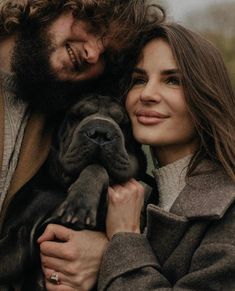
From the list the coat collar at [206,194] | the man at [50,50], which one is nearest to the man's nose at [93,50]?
the man at [50,50]

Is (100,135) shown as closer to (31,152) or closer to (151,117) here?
(151,117)

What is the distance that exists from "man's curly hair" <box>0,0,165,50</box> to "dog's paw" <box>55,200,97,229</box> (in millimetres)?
1101

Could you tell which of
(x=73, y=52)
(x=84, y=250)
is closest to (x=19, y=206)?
(x=84, y=250)

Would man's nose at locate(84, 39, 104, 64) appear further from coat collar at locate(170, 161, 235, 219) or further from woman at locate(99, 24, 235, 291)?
coat collar at locate(170, 161, 235, 219)

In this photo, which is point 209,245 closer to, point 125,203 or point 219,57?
point 125,203

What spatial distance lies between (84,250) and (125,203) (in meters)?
0.35

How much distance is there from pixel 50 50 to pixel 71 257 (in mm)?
1271

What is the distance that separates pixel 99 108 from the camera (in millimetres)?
3668

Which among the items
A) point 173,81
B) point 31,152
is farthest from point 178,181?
point 31,152

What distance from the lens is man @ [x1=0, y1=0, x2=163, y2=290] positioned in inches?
142

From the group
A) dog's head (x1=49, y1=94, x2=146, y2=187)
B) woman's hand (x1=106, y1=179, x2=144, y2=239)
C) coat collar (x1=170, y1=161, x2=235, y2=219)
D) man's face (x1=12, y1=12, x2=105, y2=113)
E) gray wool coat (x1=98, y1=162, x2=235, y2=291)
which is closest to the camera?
gray wool coat (x1=98, y1=162, x2=235, y2=291)

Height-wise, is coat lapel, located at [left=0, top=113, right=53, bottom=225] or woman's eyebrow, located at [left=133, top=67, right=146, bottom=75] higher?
woman's eyebrow, located at [left=133, top=67, right=146, bottom=75]

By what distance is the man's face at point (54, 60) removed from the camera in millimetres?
3641

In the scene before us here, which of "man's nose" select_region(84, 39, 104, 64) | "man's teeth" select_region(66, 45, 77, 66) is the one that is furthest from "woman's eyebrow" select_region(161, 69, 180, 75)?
"man's teeth" select_region(66, 45, 77, 66)
